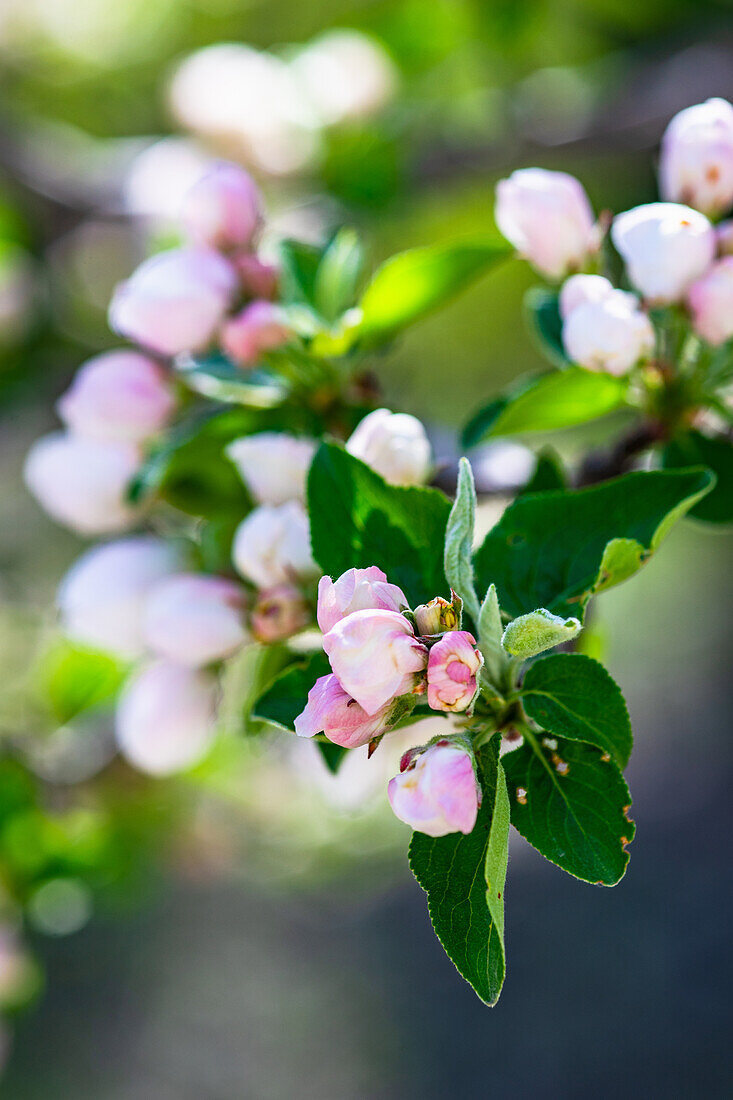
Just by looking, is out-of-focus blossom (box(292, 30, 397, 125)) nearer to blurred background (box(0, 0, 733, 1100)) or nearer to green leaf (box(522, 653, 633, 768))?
blurred background (box(0, 0, 733, 1100))

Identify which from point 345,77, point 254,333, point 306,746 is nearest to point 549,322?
point 254,333

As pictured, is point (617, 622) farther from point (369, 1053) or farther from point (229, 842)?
point (229, 842)

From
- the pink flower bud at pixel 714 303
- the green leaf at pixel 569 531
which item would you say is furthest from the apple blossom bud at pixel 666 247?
the green leaf at pixel 569 531

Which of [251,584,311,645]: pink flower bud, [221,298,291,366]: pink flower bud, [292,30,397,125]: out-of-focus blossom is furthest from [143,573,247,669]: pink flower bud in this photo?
[292,30,397,125]: out-of-focus blossom

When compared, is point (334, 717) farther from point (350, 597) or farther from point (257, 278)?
point (257, 278)

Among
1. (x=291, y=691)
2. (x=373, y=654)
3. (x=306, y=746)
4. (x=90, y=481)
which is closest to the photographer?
(x=373, y=654)

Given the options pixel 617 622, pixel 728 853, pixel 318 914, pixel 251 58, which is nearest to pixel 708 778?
pixel 728 853

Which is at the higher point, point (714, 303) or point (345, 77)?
point (714, 303)
